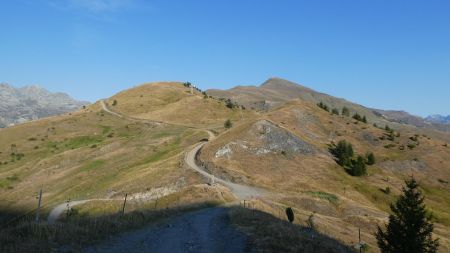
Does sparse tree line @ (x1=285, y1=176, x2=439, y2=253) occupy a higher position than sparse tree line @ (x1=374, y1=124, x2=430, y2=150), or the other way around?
sparse tree line @ (x1=374, y1=124, x2=430, y2=150)

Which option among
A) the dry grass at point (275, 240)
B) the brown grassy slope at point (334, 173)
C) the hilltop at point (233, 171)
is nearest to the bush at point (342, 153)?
the hilltop at point (233, 171)

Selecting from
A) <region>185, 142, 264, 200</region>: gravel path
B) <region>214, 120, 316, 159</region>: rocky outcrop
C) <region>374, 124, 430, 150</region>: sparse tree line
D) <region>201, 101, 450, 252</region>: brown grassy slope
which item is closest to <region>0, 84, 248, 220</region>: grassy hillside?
<region>185, 142, 264, 200</region>: gravel path

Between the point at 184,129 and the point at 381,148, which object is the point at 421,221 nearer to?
the point at 381,148

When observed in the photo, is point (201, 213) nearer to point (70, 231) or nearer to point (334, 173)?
point (70, 231)

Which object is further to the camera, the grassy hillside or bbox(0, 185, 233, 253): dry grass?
the grassy hillside

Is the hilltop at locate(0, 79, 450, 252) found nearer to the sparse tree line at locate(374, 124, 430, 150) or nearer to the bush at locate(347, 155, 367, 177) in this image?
the sparse tree line at locate(374, 124, 430, 150)

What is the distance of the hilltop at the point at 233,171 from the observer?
50188mm

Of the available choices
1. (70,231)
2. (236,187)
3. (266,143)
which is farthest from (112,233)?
(266,143)

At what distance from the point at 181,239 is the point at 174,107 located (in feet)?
445

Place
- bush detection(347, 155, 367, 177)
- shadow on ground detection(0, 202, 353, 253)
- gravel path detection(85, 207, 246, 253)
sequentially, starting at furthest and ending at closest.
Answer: bush detection(347, 155, 367, 177) < gravel path detection(85, 207, 246, 253) < shadow on ground detection(0, 202, 353, 253)

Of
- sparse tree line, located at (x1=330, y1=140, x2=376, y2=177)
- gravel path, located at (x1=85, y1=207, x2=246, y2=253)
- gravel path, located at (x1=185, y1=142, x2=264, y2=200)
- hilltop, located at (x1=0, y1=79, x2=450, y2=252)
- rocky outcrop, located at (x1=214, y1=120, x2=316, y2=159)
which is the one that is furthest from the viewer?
sparse tree line, located at (x1=330, y1=140, x2=376, y2=177)

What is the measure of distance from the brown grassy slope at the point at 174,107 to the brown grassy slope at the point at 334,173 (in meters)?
33.8

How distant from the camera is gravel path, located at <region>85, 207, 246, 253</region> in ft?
74.3

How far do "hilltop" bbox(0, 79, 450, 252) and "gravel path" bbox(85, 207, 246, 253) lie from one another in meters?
0.92
